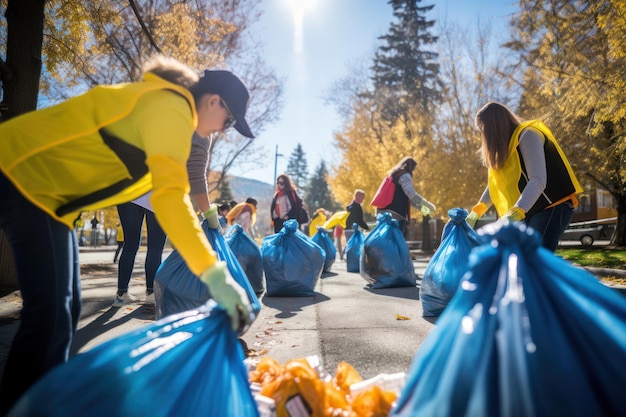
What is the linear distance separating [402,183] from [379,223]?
78 centimetres

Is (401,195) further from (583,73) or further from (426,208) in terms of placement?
(583,73)

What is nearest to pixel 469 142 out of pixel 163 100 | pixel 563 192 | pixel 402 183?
pixel 402 183

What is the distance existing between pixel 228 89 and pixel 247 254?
11.5 ft

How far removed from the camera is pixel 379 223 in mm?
5758

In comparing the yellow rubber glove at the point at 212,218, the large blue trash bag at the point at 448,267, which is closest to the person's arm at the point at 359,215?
the large blue trash bag at the point at 448,267

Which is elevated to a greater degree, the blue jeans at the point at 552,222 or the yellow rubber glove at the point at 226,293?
the blue jeans at the point at 552,222

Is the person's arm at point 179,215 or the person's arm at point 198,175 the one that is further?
the person's arm at point 198,175

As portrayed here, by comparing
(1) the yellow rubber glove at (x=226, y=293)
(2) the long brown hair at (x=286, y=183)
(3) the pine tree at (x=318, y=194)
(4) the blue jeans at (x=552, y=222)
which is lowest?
(1) the yellow rubber glove at (x=226, y=293)

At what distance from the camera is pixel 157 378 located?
4.13 feet

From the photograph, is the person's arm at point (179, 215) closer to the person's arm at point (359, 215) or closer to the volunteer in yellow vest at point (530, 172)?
the volunteer in yellow vest at point (530, 172)

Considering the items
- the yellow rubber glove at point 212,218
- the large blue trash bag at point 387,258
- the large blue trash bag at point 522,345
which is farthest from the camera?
the large blue trash bag at point 387,258

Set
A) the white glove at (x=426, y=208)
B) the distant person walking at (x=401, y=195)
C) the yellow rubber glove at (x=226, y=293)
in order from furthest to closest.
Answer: the distant person walking at (x=401, y=195) → the white glove at (x=426, y=208) → the yellow rubber glove at (x=226, y=293)

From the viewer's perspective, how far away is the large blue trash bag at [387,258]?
548 centimetres

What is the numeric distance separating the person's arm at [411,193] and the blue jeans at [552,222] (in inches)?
112
